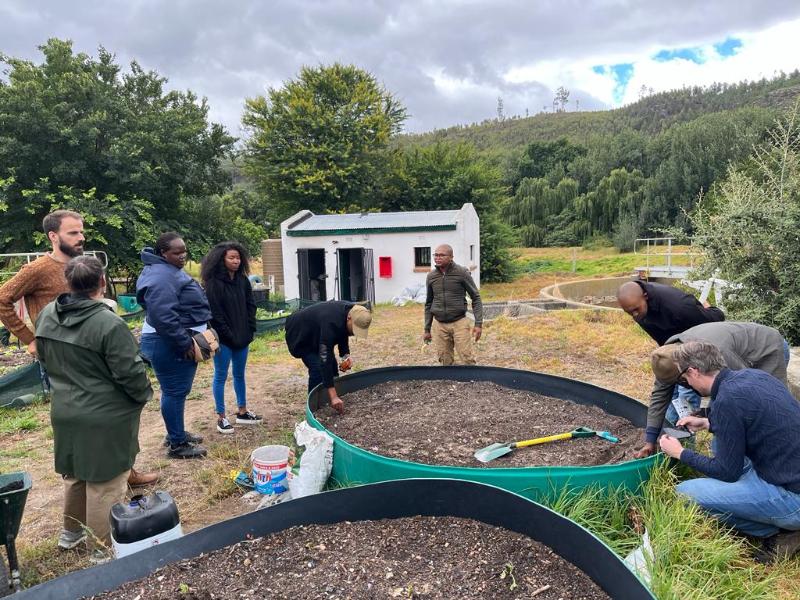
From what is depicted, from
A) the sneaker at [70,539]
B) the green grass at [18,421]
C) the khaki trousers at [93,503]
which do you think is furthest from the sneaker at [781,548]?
the green grass at [18,421]

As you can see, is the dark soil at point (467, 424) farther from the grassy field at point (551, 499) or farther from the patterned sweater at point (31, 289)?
the patterned sweater at point (31, 289)

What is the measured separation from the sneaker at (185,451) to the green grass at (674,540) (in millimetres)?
2444

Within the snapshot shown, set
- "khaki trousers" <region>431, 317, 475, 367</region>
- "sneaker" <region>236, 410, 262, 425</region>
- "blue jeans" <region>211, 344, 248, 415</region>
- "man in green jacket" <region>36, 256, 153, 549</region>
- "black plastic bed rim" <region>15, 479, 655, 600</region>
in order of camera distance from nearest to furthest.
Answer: "black plastic bed rim" <region>15, 479, 655, 600</region> < "man in green jacket" <region>36, 256, 153, 549</region> < "blue jeans" <region>211, 344, 248, 415</region> < "sneaker" <region>236, 410, 262, 425</region> < "khaki trousers" <region>431, 317, 475, 367</region>

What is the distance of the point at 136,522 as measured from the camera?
2.01m

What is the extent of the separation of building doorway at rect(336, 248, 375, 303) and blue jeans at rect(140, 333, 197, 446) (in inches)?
394

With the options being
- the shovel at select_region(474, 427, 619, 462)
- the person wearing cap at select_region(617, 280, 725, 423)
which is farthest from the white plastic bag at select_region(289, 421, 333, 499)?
the person wearing cap at select_region(617, 280, 725, 423)

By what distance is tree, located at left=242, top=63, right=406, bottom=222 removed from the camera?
774 inches

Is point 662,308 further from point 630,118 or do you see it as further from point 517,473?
point 630,118

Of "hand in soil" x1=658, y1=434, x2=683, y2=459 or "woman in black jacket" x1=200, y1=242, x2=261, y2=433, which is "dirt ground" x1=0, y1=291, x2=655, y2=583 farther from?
"hand in soil" x1=658, y1=434, x2=683, y2=459

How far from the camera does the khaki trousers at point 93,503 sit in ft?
7.86

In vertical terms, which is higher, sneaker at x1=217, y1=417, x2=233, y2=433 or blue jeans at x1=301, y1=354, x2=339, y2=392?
blue jeans at x1=301, y1=354, x2=339, y2=392

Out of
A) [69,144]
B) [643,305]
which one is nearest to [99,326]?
[643,305]

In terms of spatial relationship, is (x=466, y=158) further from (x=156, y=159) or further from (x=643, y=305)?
(x=643, y=305)

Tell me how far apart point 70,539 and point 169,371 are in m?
1.15
